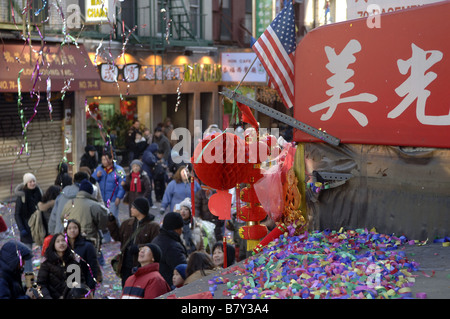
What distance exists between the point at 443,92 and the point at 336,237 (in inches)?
64.0

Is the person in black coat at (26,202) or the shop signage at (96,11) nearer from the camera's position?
the person in black coat at (26,202)

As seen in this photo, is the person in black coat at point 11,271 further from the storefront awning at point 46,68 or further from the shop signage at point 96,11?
the shop signage at point 96,11

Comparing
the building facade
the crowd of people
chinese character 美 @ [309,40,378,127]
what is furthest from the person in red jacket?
the building facade

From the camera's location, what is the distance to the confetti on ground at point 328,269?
459 centimetres

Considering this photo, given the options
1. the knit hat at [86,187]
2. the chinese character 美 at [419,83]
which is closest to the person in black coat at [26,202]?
the knit hat at [86,187]

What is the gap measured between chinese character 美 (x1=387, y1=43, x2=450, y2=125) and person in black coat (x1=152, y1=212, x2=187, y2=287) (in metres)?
3.62

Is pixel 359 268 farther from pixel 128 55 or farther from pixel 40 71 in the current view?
pixel 128 55

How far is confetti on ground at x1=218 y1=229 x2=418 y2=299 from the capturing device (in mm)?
4594

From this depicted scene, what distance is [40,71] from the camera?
16438mm

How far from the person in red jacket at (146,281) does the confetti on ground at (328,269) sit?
1.25 m

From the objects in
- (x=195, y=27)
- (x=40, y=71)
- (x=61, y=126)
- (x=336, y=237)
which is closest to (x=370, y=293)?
(x=336, y=237)

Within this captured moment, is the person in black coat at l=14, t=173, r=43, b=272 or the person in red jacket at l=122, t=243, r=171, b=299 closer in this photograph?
the person in red jacket at l=122, t=243, r=171, b=299

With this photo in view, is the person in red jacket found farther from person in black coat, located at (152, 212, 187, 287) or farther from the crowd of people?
person in black coat, located at (152, 212, 187, 287)
